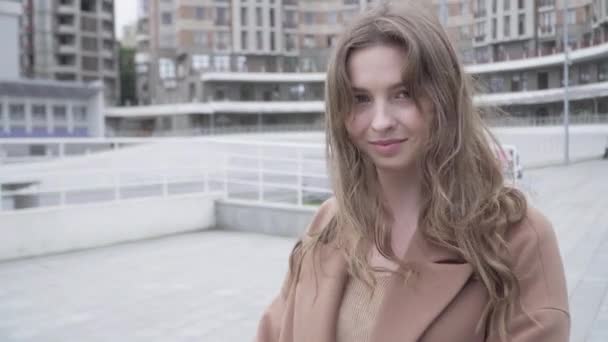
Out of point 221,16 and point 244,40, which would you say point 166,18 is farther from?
point 244,40

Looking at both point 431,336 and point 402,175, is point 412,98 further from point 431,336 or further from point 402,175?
point 431,336

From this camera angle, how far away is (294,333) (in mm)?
1514

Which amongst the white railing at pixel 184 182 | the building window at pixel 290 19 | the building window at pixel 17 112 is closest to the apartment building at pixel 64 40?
the building window at pixel 290 19

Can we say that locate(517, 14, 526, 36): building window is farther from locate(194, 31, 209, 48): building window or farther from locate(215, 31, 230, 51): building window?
locate(194, 31, 209, 48): building window

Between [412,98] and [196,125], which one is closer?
[412,98]

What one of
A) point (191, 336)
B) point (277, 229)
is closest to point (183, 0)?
point (277, 229)

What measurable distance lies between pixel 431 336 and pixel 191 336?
14.1 feet

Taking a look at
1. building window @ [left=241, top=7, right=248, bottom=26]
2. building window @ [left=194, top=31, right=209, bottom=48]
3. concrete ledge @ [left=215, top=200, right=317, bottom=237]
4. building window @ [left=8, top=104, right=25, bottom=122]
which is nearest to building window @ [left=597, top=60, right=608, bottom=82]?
building window @ [left=241, top=7, right=248, bottom=26]

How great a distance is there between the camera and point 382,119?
1387 millimetres

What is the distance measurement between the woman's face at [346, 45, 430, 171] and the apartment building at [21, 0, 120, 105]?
209ft

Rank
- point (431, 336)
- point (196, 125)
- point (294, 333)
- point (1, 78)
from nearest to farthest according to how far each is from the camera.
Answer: point (431, 336) → point (294, 333) → point (1, 78) → point (196, 125)

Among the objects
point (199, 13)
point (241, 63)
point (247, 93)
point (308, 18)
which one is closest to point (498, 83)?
point (308, 18)

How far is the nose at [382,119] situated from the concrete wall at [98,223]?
323 inches

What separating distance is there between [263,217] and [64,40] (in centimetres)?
5655
